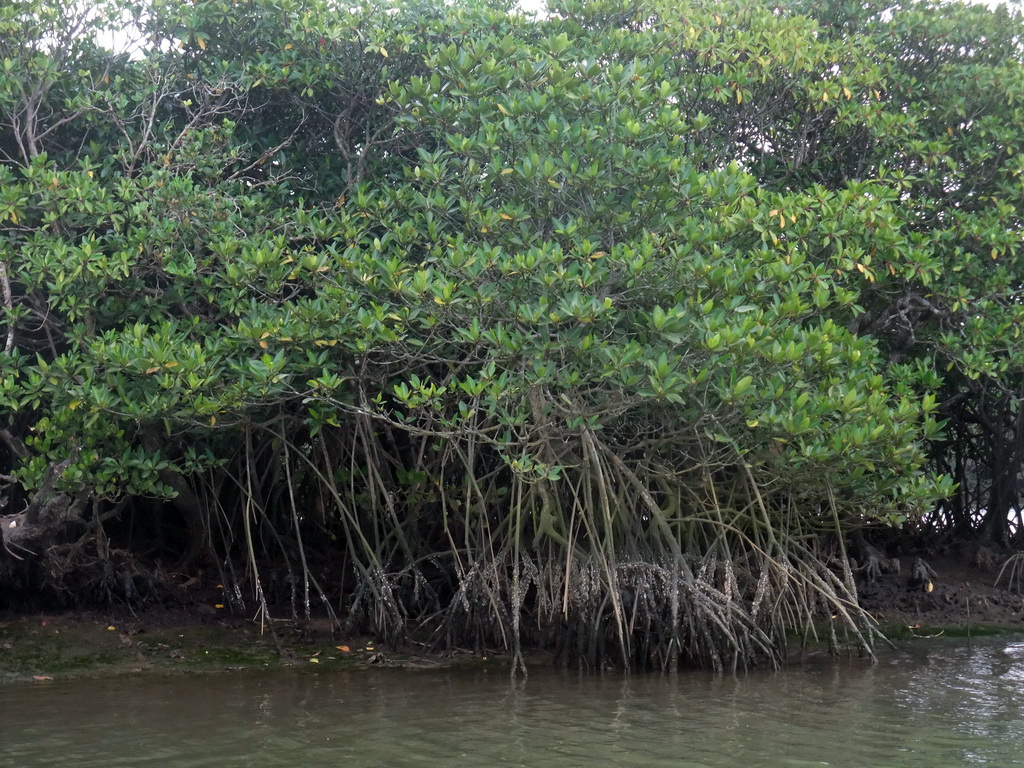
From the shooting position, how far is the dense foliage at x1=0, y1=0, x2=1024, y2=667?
22.4 feet

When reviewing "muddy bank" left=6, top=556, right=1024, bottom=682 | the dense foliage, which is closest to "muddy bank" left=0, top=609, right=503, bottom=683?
"muddy bank" left=6, top=556, right=1024, bottom=682

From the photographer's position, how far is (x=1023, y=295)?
8914 mm

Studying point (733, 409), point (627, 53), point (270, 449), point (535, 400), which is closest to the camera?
point (733, 409)

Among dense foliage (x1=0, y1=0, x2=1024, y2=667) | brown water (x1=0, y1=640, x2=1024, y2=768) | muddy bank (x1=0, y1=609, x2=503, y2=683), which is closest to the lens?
brown water (x1=0, y1=640, x2=1024, y2=768)

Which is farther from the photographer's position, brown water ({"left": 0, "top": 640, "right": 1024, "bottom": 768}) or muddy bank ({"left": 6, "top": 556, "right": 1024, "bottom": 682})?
muddy bank ({"left": 6, "top": 556, "right": 1024, "bottom": 682})

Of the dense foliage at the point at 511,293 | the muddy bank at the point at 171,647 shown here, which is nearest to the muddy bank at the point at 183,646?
the muddy bank at the point at 171,647

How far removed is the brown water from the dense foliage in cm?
61

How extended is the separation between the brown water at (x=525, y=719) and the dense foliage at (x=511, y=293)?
0.61 metres

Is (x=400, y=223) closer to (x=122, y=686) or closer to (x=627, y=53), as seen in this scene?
(x=627, y=53)

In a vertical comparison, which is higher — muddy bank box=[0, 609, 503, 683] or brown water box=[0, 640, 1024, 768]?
muddy bank box=[0, 609, 503, 683]

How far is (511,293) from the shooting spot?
6777 mm

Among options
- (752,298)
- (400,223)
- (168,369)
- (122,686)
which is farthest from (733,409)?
(122,686)

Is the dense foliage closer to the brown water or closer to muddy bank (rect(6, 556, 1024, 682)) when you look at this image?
Answer: muddy bank (rect(6, 556, 1024, 682))

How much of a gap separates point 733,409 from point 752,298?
0.73 meters
